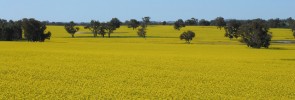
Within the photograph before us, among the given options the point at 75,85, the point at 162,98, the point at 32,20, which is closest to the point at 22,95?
the point at 75,85

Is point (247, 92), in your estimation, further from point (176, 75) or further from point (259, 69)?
point (259, 69)

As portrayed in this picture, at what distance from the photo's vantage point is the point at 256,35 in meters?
69.6

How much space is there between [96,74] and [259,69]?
1177 centimetres

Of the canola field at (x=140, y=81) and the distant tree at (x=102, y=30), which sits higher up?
the canola field at (x=140, y=81)

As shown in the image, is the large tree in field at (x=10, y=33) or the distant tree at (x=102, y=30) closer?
the large tree in field at (x=10, y=33)

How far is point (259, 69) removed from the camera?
105 feet

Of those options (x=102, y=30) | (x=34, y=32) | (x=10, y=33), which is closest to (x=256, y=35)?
(x=34, y=32)

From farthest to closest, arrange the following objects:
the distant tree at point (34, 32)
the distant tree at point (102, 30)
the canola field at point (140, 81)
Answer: the distant tree at point (102, 30) → the distant tree at point (34, 32) → the canola field at point (140, 81)

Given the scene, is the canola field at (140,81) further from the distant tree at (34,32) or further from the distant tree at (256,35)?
the distant tree at (34,32)

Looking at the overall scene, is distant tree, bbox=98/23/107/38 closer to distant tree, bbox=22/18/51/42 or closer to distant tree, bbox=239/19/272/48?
distant tree, bbox=22/18/51/42

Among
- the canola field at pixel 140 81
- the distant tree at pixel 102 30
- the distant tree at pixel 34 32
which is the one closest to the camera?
the canola field at pixel 140 81

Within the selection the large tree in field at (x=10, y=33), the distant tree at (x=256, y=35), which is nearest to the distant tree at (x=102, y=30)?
the large tree in field at (x=10, y=33)

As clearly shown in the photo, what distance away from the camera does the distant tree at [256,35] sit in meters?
68.9

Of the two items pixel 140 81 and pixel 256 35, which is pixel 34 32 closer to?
pixel 256 35
